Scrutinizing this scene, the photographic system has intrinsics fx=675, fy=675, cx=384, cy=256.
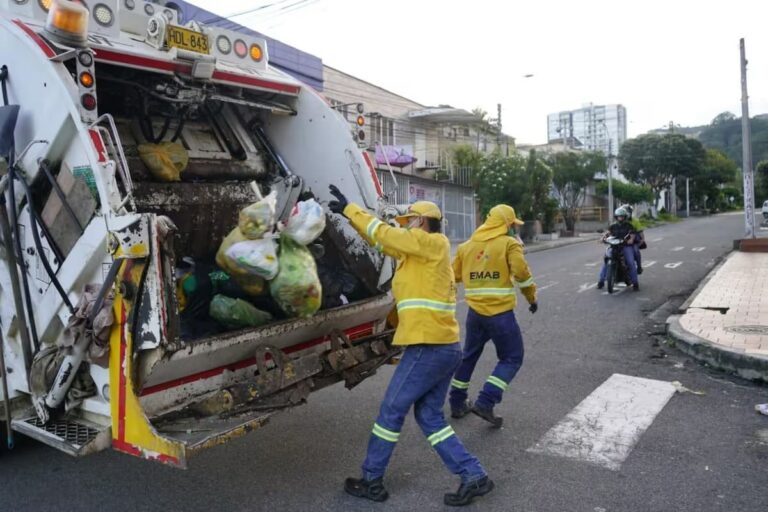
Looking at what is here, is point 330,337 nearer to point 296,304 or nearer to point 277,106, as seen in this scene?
point 296,304

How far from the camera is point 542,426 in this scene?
4.54m

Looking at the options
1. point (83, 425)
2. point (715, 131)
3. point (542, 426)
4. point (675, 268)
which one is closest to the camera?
point (83, 425)

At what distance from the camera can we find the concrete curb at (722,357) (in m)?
5.59

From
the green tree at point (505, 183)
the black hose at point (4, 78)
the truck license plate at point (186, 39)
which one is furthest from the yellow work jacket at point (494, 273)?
the green tree at point (505, 183)

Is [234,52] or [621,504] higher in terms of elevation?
[234,52]

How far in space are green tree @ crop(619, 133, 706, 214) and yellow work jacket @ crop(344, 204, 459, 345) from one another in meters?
48.5

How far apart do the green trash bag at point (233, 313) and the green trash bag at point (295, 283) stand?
15cm

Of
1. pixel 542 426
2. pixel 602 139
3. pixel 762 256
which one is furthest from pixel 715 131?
pixel 542 426

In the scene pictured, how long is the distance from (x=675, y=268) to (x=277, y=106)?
12011 mm

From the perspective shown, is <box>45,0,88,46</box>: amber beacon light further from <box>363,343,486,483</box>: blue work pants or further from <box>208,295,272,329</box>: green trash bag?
<box>363,343,486,483</box>: blue work pants

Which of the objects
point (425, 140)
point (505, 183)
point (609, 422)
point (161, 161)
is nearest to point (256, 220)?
point (161, 161)

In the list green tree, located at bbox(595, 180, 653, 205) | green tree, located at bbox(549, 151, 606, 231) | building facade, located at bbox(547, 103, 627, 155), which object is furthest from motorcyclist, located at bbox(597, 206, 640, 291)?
building facade, located at bbox(547, 103, 627, 155)

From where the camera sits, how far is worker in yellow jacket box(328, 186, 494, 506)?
135 inches

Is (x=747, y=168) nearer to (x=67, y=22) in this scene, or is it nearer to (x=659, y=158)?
(x=67, y=22)
